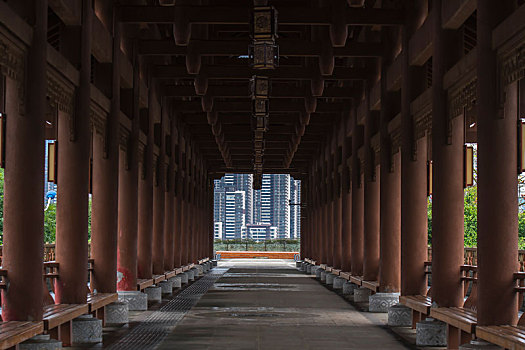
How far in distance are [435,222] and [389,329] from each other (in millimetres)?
2898

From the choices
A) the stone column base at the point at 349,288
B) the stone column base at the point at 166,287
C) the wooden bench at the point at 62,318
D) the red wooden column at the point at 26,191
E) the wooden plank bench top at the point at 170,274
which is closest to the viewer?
the red wooden column at the point at 26,191

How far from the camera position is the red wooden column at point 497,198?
1055cm

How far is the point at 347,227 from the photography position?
27.5 meters

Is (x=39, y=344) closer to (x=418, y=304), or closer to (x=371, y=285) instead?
(x=418, y=304)

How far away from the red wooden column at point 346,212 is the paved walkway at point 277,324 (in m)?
2.37

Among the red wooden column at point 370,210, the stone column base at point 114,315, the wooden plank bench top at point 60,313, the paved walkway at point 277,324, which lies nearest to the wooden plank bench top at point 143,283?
the paved walkway at point 277,324

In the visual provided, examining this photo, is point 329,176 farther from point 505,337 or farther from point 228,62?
point 505,337

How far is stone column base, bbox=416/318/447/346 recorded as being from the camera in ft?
43.8

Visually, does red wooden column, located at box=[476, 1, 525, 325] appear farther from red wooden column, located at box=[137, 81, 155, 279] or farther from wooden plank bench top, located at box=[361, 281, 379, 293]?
red wooden column, located at box=[137, 81, 155, 279]

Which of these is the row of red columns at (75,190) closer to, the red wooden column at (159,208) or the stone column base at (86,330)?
the red wooden column at (159,208)

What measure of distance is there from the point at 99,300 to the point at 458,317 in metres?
6.36

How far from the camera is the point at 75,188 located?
14.1 meters

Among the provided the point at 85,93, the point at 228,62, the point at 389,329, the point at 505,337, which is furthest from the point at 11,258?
the point at 228,62

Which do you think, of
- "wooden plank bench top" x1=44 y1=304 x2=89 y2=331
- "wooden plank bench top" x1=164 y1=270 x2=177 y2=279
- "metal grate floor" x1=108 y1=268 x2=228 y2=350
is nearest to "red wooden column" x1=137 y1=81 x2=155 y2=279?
"metal grate floor" x1=108 y1=268 x2=228 y2=350
